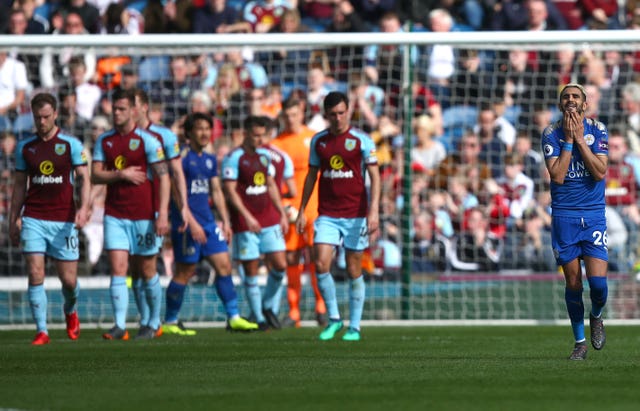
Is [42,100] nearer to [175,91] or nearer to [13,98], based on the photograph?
[13,98]

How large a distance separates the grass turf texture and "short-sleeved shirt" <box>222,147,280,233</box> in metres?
1.67

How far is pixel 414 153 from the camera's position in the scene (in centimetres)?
1817

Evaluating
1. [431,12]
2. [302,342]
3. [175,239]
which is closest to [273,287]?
[175,239]

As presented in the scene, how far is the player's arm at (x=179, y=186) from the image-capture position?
13570 mm

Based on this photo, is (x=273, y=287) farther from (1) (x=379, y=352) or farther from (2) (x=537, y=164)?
(2) (x=537, y=164)

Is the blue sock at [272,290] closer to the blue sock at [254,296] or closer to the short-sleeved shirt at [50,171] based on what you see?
the blue sock at [254,296]

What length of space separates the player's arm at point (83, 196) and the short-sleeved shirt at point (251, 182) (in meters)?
2.02

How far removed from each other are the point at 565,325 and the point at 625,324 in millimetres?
783

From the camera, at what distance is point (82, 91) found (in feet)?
58.1

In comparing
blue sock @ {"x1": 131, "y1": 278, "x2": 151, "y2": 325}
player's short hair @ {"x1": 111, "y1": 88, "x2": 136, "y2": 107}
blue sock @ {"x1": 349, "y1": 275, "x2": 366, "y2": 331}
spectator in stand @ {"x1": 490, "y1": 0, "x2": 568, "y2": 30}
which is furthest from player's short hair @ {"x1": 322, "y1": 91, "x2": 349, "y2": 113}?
spectator in stand @ {"x1": 490, "y1": 0, "x2": 568, "y2": 30}

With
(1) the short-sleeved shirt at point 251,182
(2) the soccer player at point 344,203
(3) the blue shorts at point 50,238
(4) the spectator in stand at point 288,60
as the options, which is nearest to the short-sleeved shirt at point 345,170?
(2) the soccer player at point 344,203

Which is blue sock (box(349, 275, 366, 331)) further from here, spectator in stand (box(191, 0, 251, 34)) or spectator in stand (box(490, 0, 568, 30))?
spectator in stand (box(490, 0, 568, 30))

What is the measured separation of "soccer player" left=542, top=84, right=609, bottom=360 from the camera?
10.1 meters

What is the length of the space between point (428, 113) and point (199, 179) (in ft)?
15.4
